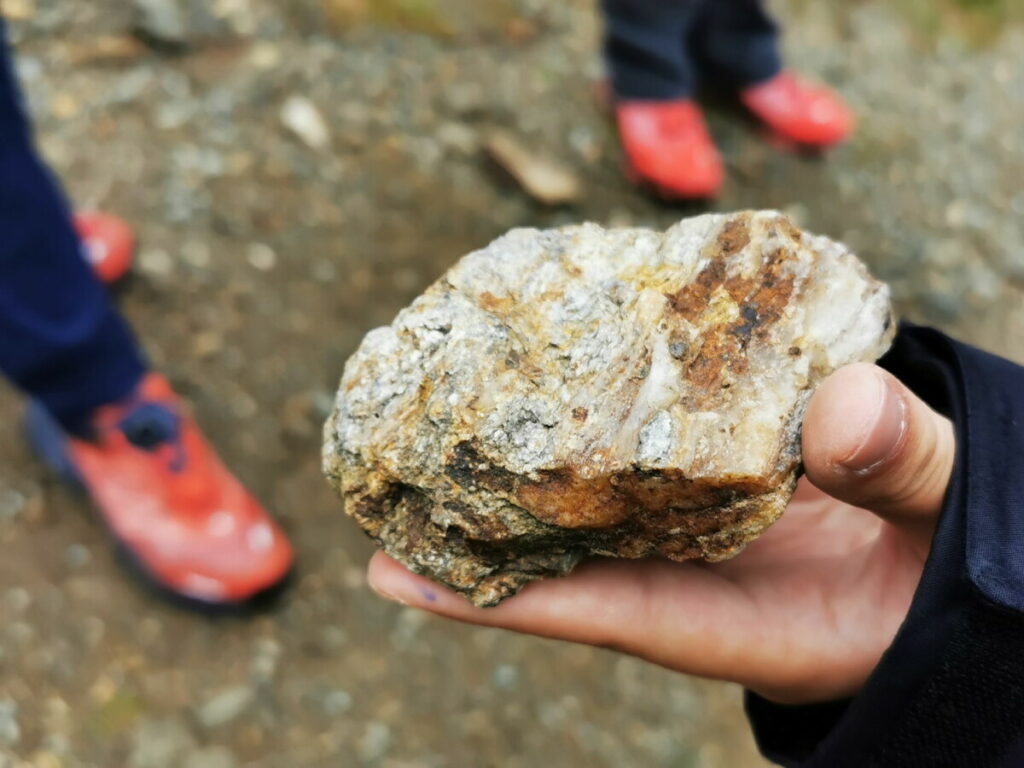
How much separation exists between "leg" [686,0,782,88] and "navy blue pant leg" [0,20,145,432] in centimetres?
299

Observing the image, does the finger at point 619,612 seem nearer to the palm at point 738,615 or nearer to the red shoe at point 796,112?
the palm at point 738,615

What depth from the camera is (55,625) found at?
96.0 inches

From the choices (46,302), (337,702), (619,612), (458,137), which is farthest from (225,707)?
(458,137)

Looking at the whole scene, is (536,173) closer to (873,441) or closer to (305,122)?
(305,122)

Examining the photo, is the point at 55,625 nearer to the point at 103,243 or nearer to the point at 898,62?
the point at 103,243

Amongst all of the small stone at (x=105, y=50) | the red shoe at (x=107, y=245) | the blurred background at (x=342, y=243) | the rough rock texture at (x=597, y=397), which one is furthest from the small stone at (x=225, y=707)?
the small stone at (x=105, y=50)

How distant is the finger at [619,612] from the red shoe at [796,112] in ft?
9.60

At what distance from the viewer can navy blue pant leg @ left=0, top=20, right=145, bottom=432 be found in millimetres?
1999

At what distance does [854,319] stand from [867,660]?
66 centimetres

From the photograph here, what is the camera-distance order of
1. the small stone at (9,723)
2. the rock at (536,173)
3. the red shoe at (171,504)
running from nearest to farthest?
1. the small stone at (9,723)
2. the red shoe at (171,504)
3. the rock at (536,173)

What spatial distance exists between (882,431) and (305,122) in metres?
2.93

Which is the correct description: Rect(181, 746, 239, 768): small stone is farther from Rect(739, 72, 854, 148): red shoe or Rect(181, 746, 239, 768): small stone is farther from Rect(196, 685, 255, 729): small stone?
Rect(739, 72, 854, 148): red shoe

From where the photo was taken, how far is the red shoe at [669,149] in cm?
365

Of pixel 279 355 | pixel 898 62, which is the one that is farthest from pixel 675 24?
pixel 279 355
